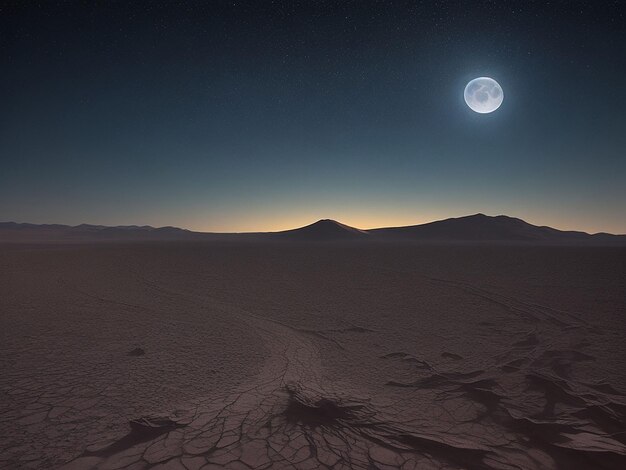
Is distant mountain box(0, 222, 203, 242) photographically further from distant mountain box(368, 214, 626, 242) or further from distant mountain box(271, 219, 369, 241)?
distant mountain box(368, 214, 626, 242)

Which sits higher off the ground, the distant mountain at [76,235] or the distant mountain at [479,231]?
the distant mountain at [479,231]

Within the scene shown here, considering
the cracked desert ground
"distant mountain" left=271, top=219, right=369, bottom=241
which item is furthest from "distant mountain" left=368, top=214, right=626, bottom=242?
the cracked desert ground

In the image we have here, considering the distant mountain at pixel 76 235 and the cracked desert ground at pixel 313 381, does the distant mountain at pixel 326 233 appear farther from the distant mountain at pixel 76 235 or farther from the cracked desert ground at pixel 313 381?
the cracked desert ground at pixel 313 381

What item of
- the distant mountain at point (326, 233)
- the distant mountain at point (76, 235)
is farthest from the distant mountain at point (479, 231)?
the distant mountain at point (76, 235)

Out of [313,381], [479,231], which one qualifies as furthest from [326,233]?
[313,381]

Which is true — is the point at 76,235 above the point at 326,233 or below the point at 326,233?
below

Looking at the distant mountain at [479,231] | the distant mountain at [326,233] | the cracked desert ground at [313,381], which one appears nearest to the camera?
the cracked desert ground at [313,381]

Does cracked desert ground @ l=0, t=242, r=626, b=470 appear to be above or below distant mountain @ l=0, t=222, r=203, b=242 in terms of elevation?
below

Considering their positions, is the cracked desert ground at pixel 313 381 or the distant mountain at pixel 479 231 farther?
the distant mountain at pixel 479 231

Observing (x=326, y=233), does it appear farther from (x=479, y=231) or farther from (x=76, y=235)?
(x=76, y=235)

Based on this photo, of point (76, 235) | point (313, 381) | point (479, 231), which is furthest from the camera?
point (76, 235)
